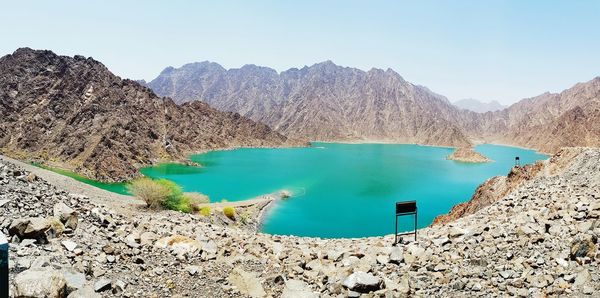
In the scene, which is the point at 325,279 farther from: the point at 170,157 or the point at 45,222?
the point at 170,157

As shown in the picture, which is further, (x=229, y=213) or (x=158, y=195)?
(x=229, y=213)

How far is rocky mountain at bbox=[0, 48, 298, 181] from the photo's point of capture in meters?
79.7

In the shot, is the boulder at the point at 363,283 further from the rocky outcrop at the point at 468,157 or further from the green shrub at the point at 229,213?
the rocky outcrop at the point at 468,157

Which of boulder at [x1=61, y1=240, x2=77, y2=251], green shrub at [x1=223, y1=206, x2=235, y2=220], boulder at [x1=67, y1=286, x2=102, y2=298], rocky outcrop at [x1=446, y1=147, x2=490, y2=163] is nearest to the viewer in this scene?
boulder at [x1=67, y1=286, x2=102, y2=298]

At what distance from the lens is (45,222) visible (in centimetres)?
1138

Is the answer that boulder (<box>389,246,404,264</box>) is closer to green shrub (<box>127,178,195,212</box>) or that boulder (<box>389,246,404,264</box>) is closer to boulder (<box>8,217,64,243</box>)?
boulder (<box>8,217,64,243</box>)

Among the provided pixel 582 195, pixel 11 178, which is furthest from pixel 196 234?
pixel 582 195

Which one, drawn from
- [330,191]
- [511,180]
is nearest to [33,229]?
[511,180]

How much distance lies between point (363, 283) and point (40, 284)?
7.64m

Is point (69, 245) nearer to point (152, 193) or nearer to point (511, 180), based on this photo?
point (152, 193)

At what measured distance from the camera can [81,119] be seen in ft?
303

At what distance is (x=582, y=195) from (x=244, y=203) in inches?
1478

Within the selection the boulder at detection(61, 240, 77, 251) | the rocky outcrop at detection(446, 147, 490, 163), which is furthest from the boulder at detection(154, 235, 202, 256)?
the rocky outcrop at detection(446, 147, 490, 163)

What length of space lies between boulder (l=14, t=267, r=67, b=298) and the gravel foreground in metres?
0.02
